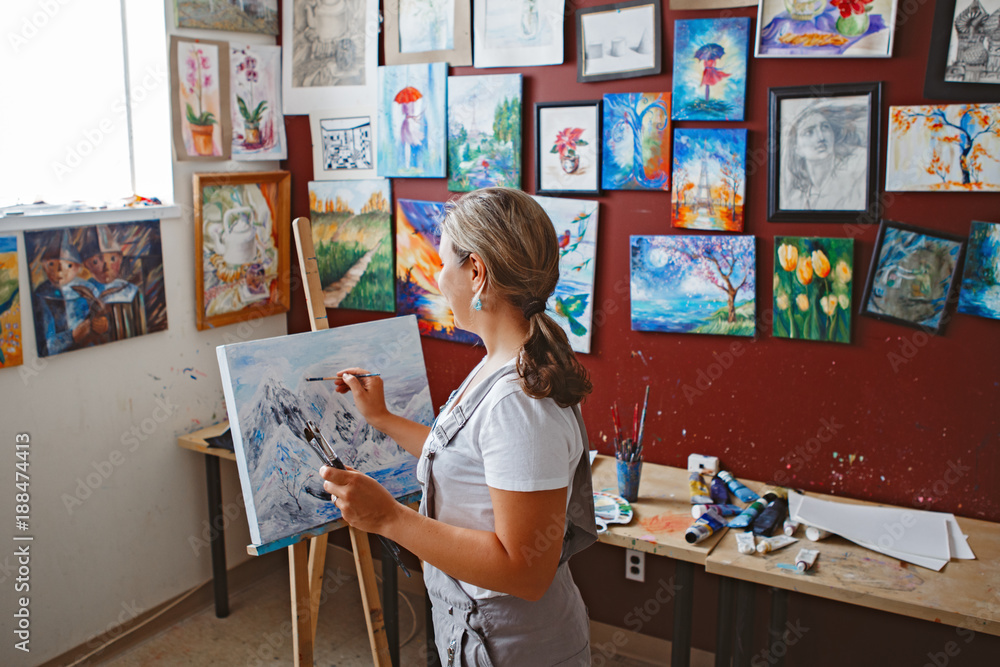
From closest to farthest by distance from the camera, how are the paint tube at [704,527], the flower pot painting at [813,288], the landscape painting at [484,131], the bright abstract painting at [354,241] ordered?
1. the paint tube at [704,527]
2. the flower pot painting at [813,288]
3. the landscape painting at [484,131]
4. the bright abstract painting at [354,241]

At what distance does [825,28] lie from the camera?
213 cm

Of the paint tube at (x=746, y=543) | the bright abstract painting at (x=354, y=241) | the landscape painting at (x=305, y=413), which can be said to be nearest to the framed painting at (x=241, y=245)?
the bright abstract painting at (x=354, y=241)

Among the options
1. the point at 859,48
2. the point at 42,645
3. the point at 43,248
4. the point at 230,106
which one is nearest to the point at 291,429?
the point at 43,248

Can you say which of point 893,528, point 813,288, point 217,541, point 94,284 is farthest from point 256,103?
point 893,528

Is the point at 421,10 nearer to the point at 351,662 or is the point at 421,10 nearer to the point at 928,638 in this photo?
the point at 351,662

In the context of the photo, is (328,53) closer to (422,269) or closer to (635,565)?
(422,269)

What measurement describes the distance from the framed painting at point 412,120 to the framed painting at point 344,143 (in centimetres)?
7

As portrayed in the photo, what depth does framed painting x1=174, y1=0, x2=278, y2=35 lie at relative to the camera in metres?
2.71

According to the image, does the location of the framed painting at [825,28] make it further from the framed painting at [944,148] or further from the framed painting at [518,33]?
the framed painting at [518,33]

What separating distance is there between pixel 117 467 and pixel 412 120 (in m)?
1.64

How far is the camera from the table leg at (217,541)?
293cm

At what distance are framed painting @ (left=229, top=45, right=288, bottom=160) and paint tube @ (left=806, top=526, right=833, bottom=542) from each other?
2.41 meters

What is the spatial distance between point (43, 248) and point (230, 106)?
2.95ft

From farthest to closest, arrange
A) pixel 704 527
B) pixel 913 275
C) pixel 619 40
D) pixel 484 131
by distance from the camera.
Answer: pixel 484 131 → pixel 619 40 → pixel 913 275 → pixel 704 527
